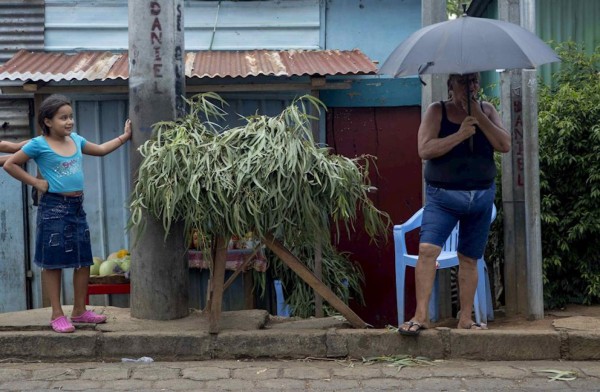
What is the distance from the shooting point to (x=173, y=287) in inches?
240

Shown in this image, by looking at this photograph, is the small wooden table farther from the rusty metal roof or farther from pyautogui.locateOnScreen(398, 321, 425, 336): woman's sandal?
pyautogui.locateOnScreen(398, 321, 425, 336): woman's sandal

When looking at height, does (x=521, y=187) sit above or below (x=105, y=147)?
below

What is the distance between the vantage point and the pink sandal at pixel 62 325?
5.72 m

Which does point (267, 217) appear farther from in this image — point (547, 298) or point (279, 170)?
point (547, 298)

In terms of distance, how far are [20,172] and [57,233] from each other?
1.51ft

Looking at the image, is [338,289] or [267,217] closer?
[267,217]

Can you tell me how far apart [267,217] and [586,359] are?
2.25m

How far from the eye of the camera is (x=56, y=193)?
225 inches

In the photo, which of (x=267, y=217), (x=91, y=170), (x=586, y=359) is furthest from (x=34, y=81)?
(x=586, y=359)

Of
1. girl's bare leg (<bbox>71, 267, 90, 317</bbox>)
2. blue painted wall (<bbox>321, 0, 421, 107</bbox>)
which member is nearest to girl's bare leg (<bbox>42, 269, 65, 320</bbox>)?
girl's bare leg (<bbox>71, 267, 90, 317</bbox>)

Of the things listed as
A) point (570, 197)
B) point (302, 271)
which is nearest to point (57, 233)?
point (302, 271)

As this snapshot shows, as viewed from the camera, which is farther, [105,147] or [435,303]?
[435,303]

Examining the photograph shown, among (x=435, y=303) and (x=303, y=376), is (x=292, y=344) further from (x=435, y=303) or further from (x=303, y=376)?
(x=435, y=303)

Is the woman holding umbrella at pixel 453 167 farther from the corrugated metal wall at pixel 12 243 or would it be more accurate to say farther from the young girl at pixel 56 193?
the corrugated metal wall at pixel 12 243
